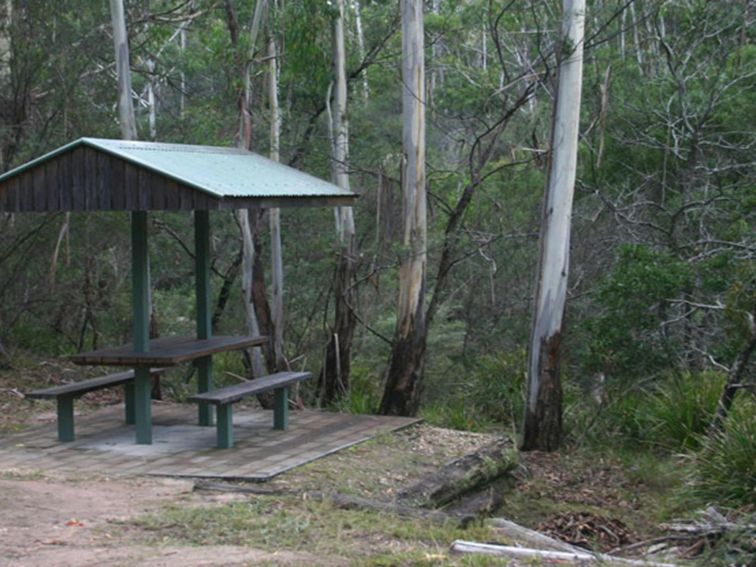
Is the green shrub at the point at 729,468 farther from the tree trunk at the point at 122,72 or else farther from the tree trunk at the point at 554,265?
the tree trunk at the point at 122,72

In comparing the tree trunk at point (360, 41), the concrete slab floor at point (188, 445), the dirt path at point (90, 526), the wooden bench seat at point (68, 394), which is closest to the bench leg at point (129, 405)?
the concrete slab floor at point (188, 445)

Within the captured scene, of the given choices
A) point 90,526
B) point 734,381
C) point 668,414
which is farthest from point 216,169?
point 668,414

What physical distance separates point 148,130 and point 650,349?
28.1 ft

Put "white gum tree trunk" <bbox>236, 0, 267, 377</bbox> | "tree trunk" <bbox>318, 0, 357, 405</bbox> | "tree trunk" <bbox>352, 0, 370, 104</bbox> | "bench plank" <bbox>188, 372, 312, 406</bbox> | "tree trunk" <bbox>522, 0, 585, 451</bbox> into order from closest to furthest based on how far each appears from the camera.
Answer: "bench plank" <bbox>188, 372, 312, 406</bbox>
"tree trunk" <bbox>522, 0, 585, 451</bbox>
"white gum tree trunk" <bbox>236, 0, 267, 377</bbox>
"tree trunk" <bbox>318, 0, 357, 405</bbox>
"tree trunk" <bbox>352, 0, 370, 104</bbox>

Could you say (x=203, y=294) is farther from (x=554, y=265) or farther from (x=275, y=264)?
(x=554, y=265)

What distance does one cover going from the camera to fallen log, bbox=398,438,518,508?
352 inches

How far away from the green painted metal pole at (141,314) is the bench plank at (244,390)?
1.56 ft

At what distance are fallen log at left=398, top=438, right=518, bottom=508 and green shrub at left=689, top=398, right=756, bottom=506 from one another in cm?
181

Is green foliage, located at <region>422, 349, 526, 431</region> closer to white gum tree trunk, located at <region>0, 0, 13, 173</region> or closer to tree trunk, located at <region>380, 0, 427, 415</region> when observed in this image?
tree trunk, located at <region>380, 0, 427, 415</region>

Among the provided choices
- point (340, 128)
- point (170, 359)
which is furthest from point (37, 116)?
point (170, 359)

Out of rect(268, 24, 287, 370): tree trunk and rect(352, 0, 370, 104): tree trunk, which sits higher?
rect(352, 0, 370, 104): tree trunk

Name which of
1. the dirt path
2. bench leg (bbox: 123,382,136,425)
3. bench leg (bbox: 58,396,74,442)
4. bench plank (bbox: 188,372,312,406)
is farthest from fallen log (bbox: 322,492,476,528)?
bench leg (bbox: 123,382,136,425)

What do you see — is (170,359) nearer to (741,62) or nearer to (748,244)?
(748,244)

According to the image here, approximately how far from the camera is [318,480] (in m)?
8.73
